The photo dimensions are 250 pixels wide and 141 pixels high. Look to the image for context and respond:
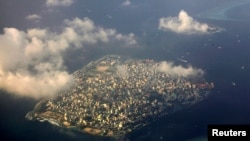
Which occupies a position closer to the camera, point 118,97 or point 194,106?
point 194,106

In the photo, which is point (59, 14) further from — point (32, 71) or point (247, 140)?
point (247, 140)

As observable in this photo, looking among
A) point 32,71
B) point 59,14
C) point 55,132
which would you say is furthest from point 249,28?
point 55,132

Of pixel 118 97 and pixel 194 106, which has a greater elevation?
pixel 118 97

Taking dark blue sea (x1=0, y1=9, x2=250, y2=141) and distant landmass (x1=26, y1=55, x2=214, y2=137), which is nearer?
dark blue sea (x1=0, y1=9, x2=250, y2=141)
